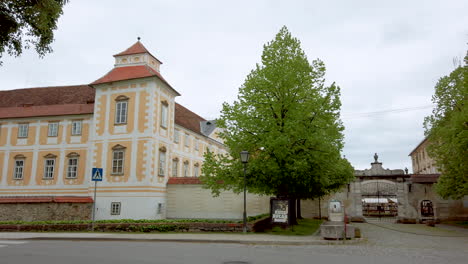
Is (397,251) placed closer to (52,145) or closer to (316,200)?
(316,200)

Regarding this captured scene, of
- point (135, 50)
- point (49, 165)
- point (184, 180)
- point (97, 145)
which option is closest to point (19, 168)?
point (49, 165)

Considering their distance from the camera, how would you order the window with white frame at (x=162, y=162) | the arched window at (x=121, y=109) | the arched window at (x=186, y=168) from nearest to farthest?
the arched window at (x=121, y=109) → the window with white frame at (x=162, y=162) → the arched window at (x=186, y=168)

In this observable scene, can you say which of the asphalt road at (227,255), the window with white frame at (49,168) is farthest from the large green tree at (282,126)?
the window with white frame at (49,168)

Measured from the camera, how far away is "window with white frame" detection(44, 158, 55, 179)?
32.1 metres

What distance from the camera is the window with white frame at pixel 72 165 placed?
31.5m

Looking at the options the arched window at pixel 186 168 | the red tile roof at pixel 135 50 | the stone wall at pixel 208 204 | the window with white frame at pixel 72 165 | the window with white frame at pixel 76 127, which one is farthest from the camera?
the arched window at pixel 186 168

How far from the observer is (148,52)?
30703 mm

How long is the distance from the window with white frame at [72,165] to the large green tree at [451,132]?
94.8 ft

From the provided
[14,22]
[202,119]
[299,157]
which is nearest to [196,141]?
[202,119]

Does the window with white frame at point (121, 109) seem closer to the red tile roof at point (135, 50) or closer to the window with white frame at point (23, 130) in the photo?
the red tile roof at point (135, 50)

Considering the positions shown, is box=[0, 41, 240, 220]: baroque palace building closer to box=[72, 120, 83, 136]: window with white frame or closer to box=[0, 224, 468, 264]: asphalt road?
box=[72, 120, 83, 136]: window with white frame

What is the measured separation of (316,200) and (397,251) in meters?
21.8

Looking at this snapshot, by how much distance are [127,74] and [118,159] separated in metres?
7.11

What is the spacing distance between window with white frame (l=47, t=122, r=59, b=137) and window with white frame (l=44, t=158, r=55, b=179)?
7.52 ft
